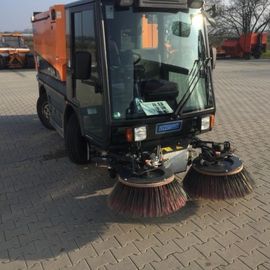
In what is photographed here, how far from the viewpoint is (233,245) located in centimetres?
356

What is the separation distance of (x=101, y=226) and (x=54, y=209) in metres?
0.69

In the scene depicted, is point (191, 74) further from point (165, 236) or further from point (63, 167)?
point (63, 167)

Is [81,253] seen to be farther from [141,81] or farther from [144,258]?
[141,81]

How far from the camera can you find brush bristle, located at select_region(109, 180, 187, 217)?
3.67 meters

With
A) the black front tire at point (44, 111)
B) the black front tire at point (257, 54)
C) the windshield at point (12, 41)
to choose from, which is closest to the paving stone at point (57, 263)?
the black front tire at point (44, 111)

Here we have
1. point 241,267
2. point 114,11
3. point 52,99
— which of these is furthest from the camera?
point 52,99

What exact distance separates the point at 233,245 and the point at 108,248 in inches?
44.0

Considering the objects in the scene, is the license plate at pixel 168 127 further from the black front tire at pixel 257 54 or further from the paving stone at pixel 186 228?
the black front tire at pixel 257 54

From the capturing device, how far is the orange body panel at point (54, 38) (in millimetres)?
5324

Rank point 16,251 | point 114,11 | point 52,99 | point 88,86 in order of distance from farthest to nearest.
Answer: point 52,99, point 88,86, point 114,11, point 16,251

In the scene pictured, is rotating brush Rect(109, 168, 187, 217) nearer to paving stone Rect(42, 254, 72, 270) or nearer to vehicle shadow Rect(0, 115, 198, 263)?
vehicle shadow Rect(0, 115, 198, 263)

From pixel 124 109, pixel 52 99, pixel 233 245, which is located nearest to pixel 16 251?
pixel 124 109

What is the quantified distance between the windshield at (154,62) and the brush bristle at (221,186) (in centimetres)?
80

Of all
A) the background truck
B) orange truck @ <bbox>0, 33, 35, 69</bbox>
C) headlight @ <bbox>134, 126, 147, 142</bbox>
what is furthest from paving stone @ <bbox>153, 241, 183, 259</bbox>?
the background truck
